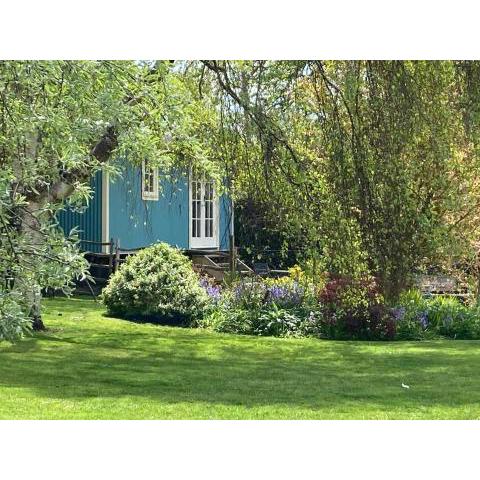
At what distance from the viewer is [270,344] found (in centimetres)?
1034

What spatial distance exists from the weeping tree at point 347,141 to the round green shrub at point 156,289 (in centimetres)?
314

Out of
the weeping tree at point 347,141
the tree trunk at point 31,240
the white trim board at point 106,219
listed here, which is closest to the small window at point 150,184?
the white trim board at point 106,219

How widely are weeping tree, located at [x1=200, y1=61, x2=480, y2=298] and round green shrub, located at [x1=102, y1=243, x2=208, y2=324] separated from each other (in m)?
3.14

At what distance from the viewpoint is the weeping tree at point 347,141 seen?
Result: 7145 millimetres

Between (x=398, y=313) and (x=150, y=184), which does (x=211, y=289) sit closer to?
(x=150, y=184)

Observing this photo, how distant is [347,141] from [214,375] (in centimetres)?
265

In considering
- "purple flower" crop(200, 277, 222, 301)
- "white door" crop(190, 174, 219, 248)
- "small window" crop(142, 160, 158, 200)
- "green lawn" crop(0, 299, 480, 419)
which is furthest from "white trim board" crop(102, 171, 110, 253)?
"purple flower" crop(200, 277, 222, 301)

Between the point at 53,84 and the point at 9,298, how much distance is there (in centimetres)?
136

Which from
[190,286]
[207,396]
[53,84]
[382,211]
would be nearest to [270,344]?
[190,286]

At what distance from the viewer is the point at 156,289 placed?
10930mm

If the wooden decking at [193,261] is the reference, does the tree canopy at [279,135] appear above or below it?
above

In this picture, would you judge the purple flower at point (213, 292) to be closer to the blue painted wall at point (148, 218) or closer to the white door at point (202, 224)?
the white door at point (202, 224)

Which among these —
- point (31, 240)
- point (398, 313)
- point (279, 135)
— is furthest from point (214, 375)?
point (31, 240)
